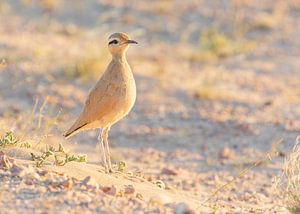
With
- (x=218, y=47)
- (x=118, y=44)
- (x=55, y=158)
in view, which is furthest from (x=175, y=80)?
(x=55, y=158)

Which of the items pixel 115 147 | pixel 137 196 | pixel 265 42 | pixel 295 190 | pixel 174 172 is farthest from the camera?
pixel 265 42

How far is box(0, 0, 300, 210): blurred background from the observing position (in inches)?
365

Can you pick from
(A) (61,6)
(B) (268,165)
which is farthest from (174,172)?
(A) (61,6)

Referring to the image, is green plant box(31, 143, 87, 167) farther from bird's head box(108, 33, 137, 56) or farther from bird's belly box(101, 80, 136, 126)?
bird's head box(108, 33, 137, 56)

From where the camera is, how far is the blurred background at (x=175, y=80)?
30.5 ft

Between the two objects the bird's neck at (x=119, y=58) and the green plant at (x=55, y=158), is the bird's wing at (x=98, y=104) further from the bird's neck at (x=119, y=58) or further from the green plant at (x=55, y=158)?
the green plant at (x=55, y=158)

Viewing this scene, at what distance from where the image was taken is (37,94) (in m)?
11.2

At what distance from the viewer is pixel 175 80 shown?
40.6 ft

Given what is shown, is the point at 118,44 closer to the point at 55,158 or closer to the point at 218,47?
the point at 55,158

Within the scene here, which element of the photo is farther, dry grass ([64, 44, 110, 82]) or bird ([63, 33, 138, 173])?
dry grass ([64, 44, 110, 82])

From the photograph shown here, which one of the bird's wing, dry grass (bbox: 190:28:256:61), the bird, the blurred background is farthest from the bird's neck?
dry grass (bbox: 190:28:256:61)

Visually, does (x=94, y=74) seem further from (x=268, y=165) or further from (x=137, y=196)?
(x=137, y=196)

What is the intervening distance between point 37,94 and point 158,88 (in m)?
1.87

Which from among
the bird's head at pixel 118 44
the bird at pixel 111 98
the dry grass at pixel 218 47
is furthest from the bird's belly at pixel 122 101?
the dry grass at pixel 218 47
